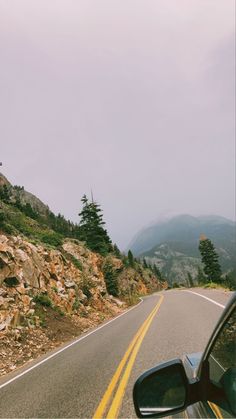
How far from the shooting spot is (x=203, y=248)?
224ft

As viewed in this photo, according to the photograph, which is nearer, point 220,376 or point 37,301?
point 220,376

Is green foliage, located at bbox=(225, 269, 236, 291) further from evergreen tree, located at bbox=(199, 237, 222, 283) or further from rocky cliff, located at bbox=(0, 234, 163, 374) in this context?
evergreen tree, located at bbox=(199, 237, 222, 283)

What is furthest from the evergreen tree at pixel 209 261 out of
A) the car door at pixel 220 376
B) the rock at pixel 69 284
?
the car door at pixel 220 376

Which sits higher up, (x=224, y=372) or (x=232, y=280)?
(x=224, y=372)

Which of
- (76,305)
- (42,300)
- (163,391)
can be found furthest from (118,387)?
(76,305)

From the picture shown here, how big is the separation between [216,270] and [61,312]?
50223 millimetres

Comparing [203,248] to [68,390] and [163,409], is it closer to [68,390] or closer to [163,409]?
[68,390]

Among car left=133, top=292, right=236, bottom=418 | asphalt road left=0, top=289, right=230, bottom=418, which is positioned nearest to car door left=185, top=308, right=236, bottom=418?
car left=133, top=292, right=236, bottom=418

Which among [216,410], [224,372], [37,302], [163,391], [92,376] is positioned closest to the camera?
[216,410]

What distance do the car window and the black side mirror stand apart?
0.47 ft

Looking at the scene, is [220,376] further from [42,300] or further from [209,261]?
[209,261]

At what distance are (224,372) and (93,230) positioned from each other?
185 feet

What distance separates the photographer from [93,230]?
58.1 meters

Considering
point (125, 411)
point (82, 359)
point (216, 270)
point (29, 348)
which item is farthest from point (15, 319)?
point (216, 270)
